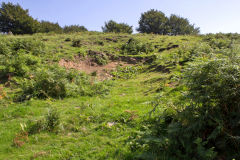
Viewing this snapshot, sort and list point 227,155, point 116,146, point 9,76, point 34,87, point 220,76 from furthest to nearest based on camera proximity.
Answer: point 9,76
point 34,87
point 116,146
point 220,76
point 227,155

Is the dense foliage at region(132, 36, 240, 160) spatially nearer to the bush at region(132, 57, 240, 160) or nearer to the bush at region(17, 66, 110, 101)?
the bush at region(132, 57, 240, 160)

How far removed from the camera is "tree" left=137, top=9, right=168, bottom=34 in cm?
5059

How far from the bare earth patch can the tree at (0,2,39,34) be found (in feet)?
79.9

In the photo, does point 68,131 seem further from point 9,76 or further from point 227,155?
point 9,76

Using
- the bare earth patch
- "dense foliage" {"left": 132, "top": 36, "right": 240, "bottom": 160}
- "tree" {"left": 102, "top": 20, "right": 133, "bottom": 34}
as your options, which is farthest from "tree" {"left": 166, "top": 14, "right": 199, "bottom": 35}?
"dense foliage" {"left": 132, "top": 36, "right": 240, "bottom": 160}

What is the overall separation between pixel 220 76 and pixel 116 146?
122 inches

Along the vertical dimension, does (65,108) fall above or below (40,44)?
below

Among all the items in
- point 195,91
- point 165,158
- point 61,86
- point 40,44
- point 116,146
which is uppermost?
point 40,44

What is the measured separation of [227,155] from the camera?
3.31m

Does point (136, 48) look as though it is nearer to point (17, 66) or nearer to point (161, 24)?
point (17, 66)

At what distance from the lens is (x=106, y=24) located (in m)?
47.6

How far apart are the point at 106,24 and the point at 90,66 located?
3476 centimetres

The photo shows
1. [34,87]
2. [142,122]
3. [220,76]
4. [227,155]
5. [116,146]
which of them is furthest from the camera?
[34,87]

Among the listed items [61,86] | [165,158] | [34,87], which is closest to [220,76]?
[165,158]
